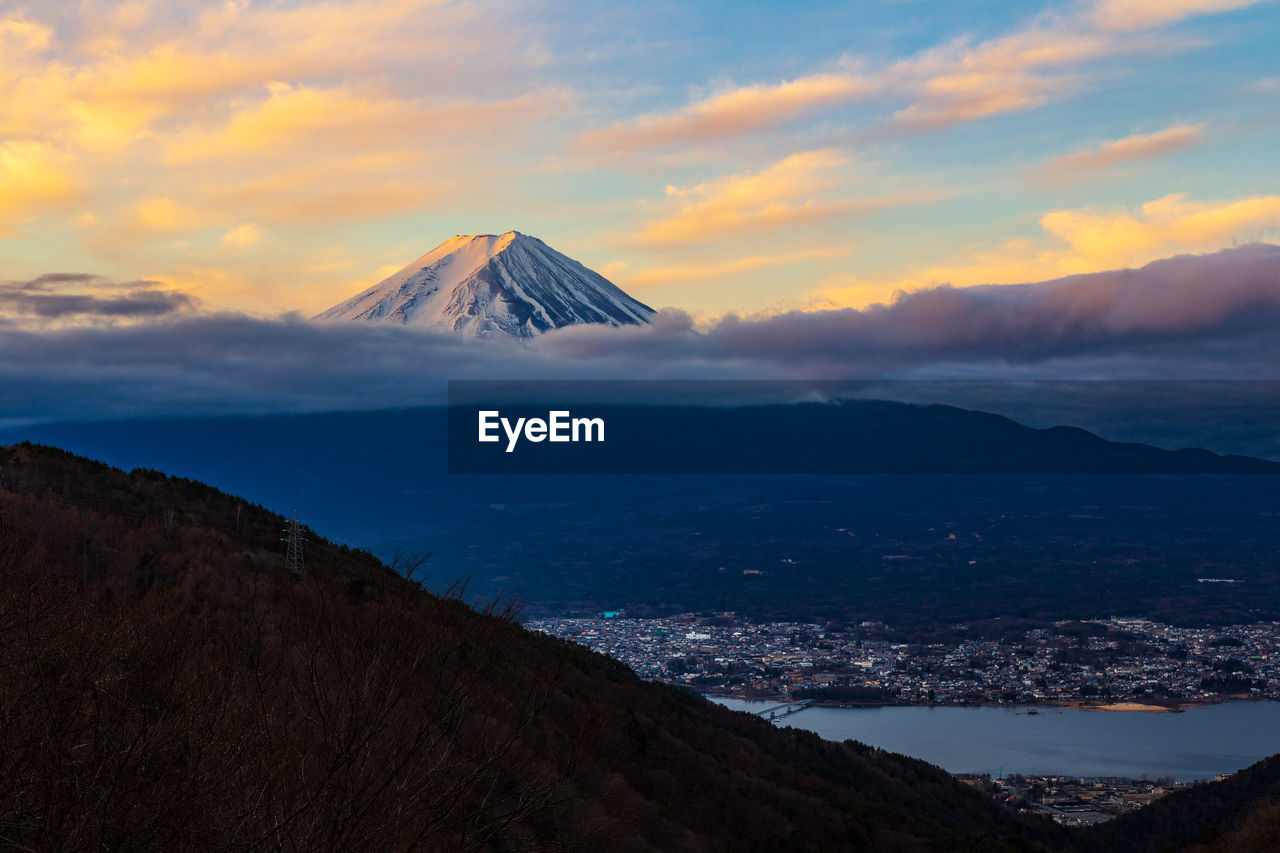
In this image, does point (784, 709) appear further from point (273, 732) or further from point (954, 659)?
point (273, 732)

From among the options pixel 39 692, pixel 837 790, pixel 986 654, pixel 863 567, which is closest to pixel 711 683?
pixel 986 654

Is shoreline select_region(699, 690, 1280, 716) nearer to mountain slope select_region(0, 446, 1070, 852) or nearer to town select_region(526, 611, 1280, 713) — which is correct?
town select_region(526, 611, 1280, 713)

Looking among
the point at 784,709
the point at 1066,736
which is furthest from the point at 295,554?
the point at 1066,736

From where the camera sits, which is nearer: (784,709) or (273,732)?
(273,732)

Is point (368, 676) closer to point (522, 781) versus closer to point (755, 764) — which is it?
point (522, 781)

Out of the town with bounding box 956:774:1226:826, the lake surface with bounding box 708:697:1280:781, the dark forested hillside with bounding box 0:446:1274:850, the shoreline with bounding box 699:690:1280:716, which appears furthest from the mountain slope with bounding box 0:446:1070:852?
the shoreline with bounding box 699:690:1280:716
